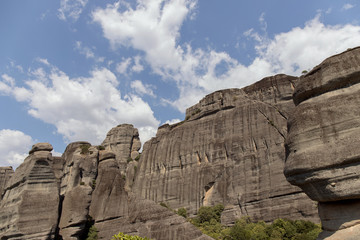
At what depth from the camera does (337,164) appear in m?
10.9

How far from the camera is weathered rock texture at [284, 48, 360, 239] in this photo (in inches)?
425

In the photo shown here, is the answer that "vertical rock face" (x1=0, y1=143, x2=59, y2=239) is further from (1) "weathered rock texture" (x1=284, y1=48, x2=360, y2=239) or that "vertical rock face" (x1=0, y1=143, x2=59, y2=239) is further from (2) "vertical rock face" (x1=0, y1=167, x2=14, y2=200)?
(2) "vertical rock face" (x1=0, y1=167, x2=14, y2=200)

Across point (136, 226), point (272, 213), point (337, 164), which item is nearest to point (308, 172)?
point (337, 164)

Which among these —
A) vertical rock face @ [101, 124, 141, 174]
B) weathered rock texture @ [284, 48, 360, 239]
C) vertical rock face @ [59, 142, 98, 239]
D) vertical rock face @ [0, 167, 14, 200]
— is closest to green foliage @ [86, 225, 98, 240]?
vertical rock face @ [59, 142, 98, 239]

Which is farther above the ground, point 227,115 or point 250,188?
point 227,115

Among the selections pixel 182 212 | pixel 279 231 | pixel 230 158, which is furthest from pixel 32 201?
pixel 230 158

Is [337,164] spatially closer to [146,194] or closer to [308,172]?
[308,172]

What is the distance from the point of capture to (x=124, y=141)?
100250 millimetres

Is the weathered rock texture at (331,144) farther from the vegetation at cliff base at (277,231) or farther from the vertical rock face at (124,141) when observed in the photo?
the vertical rock face at (124,141)

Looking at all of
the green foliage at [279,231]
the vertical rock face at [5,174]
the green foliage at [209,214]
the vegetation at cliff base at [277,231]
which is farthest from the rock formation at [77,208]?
the vertical rock face at [5,174]

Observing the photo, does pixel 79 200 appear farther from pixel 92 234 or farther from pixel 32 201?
pixel 32 201

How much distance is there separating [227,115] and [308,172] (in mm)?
46769

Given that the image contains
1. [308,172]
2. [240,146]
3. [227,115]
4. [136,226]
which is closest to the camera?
[308,172]

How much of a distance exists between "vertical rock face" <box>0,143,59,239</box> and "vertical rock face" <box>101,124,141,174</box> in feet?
210
